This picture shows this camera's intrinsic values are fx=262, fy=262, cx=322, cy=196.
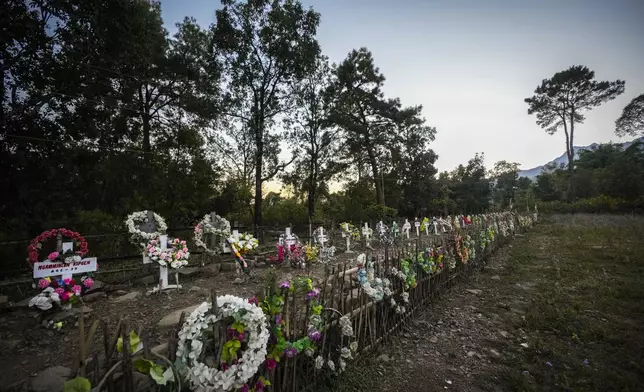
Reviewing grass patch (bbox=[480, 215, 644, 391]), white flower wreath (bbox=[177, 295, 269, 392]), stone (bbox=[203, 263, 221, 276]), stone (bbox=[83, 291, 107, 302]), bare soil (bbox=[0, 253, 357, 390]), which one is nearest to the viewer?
white flower wreath (bbox=[177, 295, 269, 392])

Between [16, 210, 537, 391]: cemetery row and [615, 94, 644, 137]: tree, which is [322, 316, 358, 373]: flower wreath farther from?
[615, 94, 644, 137]: tree

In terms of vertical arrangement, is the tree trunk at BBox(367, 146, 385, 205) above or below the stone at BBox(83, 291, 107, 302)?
above

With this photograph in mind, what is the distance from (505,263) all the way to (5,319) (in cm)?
1265

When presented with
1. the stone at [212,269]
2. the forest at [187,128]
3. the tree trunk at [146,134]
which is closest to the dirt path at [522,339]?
the stone at [212,269]

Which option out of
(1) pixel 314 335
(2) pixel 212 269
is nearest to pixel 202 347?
A: (1) pixel 314 335

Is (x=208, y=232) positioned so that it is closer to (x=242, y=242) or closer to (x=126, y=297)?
(x=242, y=242)

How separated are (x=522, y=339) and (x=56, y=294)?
300 inches

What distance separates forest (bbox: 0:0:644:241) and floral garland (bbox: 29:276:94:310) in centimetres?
499

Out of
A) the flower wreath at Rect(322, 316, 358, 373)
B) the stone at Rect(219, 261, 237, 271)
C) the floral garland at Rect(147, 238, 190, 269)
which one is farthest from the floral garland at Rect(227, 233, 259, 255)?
the flower wreath at Rect(322, 316, 358, 373)

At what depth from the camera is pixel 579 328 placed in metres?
4.25

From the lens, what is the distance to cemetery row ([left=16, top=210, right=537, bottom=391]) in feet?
5.74

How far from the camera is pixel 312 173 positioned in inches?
823

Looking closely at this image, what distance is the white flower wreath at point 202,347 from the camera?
1.75 m

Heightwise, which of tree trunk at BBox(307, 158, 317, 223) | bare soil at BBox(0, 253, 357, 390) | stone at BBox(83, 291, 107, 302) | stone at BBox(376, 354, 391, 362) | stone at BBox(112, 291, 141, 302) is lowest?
stone at BBox(376, 354, 391, 362)
